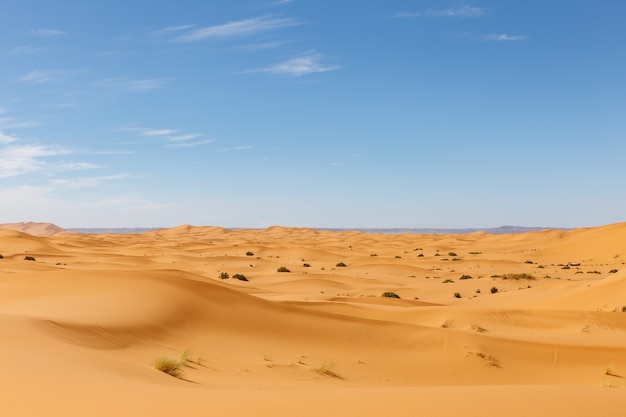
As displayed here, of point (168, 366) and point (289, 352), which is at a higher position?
point (168, 366)

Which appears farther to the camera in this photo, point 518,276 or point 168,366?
point 518,276

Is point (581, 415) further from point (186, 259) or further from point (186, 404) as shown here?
point (186, 259)

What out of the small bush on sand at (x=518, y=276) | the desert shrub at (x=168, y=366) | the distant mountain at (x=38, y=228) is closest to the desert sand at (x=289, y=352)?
the desert shrub at (x=168, y=366)

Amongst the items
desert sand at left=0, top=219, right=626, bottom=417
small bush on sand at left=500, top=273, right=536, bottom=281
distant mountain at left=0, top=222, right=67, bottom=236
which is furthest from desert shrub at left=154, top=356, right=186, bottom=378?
distant mountain at left=0, top=222, right=67, bottom=236

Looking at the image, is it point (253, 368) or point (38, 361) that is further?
point (253, 368)

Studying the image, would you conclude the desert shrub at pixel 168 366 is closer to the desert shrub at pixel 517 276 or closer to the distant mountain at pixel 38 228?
the desert shrub at pixel 517 276

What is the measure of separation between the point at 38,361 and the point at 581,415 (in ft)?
18.8

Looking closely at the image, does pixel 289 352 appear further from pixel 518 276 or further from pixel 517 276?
pixel 518 276

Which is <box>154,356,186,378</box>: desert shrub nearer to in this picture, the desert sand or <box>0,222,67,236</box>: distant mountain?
the desert sand

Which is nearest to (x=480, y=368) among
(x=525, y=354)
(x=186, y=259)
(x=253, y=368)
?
(x=525, y=354)

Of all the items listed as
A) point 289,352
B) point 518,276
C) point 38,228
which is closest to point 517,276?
point 518,276

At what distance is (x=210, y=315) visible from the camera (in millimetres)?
11969

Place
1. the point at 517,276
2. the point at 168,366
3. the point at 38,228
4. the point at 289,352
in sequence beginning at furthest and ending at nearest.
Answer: the point at 38,228 → the point at 517,276 → the point at 289,352 → the point at 168,366

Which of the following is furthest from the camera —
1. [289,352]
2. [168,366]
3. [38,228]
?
[38,228]
